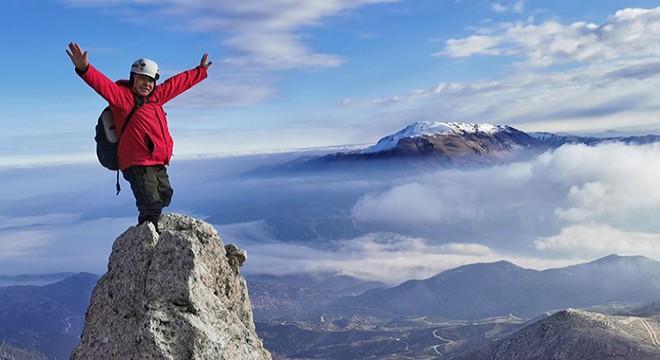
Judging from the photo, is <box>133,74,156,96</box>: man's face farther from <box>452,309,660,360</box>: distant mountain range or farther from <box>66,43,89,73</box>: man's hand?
<box>452,309,660,360</box>: distant mountain range

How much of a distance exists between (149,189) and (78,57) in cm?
487

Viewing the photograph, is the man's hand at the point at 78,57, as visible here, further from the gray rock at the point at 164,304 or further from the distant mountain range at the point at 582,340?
the distant mountain range at the point at 582,340

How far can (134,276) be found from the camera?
20922 millimetres

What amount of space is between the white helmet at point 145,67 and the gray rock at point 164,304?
511 cm

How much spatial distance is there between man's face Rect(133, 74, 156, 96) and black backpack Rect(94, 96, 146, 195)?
291 mm

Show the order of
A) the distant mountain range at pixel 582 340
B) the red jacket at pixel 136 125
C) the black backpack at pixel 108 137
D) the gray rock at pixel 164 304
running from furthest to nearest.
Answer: the distant mountain range at pixel 582 340 → the black backpack at pixel 108 137 → the red jacket at pixel 136 125 → the gray rock at pixel 164 304

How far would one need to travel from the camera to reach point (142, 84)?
22.0 meters

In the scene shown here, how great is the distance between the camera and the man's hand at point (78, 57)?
65.8ft

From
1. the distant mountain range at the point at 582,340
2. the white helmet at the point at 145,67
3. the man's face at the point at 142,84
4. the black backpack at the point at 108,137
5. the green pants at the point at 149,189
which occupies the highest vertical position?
the white helmet at the point at 145,67

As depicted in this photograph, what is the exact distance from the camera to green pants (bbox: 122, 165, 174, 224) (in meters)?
21.9

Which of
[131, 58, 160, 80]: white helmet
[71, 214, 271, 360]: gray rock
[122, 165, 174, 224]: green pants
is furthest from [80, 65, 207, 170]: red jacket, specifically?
[71, 214, 271, 360]: gray rock

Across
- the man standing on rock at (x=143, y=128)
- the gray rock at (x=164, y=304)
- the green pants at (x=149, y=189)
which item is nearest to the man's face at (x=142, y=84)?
the man standing on rock at (x=143, y=128)

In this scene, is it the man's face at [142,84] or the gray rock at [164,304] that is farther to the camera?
the man's face at [142,84]

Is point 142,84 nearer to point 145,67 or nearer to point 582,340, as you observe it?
point 145,67
